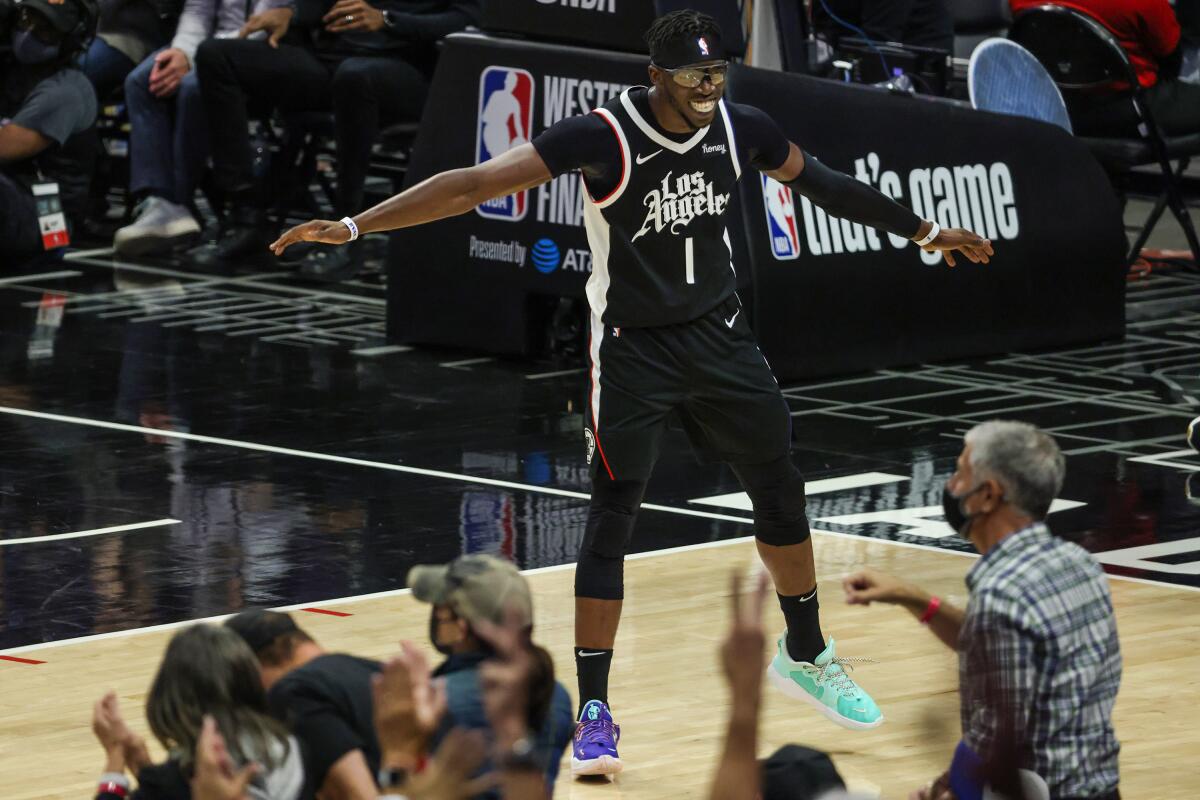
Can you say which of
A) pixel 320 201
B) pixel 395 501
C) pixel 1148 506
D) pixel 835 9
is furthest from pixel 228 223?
pixel 1148 506

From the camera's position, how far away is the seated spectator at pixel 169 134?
16.3m

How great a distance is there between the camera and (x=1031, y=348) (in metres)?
13.6

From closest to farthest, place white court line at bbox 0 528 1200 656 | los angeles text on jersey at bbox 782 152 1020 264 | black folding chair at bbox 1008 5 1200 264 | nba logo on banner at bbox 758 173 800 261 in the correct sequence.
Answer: white court line at bbox 0 528 1200 656 → nba logo on banner at bbox 758 173 800 261 → los angeles text on jersey at bbox 782 152 1020 264 → black folding chair at bbox 1008 5 1200 264

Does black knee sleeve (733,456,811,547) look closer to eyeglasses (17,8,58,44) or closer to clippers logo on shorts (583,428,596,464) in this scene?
clippers logo on shorts (583,428,596,464)

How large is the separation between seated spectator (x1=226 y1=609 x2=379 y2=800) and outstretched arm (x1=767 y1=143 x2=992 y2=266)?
2.63 metres

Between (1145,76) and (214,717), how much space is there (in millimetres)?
11321

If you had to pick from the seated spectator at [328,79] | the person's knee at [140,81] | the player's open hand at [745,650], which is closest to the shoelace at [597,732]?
the player's open hand at [745,650]

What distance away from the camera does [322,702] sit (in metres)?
4.91

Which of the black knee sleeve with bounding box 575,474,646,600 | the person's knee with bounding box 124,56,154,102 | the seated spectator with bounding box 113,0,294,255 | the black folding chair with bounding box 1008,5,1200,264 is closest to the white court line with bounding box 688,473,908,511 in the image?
the black knee sleeve with bounding box 575,474,646,600

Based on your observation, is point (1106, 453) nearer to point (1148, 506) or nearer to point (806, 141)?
point (1148, 506)

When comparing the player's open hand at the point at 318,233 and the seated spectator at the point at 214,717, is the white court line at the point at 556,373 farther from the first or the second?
the seated spectator at the point at 214,717

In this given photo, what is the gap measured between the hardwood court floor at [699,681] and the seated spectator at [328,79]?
267 inches

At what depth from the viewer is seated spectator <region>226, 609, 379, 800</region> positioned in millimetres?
4867

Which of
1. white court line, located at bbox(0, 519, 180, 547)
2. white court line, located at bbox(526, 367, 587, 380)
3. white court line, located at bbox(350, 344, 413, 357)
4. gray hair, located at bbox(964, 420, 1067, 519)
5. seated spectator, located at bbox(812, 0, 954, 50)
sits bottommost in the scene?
white court line, located at bbox(0, 519, 180, 547)
